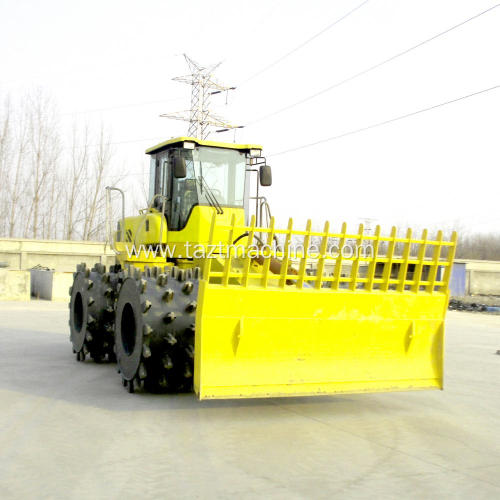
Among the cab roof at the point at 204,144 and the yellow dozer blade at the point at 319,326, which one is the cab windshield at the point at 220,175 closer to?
the cab roof at the point at 204,144

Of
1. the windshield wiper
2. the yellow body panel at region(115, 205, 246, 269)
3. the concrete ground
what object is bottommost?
the concrete ground

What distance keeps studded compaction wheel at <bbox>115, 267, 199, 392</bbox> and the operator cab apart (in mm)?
1496

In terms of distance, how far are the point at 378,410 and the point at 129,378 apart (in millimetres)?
2662

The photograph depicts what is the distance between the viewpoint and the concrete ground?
4152 millimetres

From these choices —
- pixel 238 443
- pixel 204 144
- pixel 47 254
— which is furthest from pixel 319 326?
A: pixel 47 254

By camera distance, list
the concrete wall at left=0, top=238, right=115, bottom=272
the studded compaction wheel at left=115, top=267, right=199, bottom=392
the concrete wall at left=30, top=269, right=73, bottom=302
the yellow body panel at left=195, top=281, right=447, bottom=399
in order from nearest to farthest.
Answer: the yellow body panel at left=195, top=281, right=447, bottom=399 < the studded compaction wheel at left=115, top=267, right=199, bottom=392 < the concrete wall at left=30, top=269, right=73, bottom=302 < the concrete wall at left=0, top=238, right=115, bottom=272

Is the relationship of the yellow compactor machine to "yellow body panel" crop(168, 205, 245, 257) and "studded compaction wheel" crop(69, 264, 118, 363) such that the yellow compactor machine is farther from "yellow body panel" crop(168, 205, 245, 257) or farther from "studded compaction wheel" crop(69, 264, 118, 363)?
"studded compaction wheel" crop(69, 264, 118, 363)

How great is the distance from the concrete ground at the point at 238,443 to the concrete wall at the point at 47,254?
23099 mm

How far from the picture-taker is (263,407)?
638cm

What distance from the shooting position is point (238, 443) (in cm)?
510

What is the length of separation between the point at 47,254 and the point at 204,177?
79.4ft

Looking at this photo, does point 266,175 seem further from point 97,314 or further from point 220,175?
point 97,314

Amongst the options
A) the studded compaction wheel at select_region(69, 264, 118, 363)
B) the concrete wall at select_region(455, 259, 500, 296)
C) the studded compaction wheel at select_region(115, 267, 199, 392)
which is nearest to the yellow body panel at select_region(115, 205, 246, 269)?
the studded compaction wheel at select_region(69, 264, 118, 363)

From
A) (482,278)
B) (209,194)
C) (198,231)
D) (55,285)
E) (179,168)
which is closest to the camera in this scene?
(179,168)
